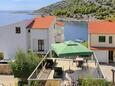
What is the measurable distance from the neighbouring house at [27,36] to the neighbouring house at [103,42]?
6451 mm

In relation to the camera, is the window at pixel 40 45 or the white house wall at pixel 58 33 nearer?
the window at pixel 40 45

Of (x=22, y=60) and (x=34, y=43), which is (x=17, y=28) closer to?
(x=34, y=43)

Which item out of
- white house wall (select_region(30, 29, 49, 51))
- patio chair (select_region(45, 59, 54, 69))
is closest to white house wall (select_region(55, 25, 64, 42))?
white house wall (select_region(30, 29, 49, 51))

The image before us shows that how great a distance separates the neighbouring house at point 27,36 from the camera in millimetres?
53750

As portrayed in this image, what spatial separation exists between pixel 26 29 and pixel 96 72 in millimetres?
23367

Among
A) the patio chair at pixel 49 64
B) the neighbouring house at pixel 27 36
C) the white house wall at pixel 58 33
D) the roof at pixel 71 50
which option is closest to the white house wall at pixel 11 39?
the neighbouring house at pixel 27 36

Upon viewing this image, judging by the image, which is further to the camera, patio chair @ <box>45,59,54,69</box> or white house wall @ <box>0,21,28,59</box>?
white house wall @ <box>0,21,28,59</box>

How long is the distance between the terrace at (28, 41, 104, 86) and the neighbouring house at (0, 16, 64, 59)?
14819 millimetres

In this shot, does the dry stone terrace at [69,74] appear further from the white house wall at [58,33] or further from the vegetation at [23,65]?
the white house wall at [58,33]

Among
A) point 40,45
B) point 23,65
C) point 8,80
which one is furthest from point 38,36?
point 23,65

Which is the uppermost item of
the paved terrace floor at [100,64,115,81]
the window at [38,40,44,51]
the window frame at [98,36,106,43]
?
the window frame at [98,36,106,43]

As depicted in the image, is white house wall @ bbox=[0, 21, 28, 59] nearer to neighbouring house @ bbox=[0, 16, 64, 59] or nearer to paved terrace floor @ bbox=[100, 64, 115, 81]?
neighbouring house @ bbox=[0, 16, 64, 59]

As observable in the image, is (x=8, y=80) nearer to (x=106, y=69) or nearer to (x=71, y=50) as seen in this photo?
(x=71, y=50)

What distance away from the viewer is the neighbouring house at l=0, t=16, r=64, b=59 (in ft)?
176
